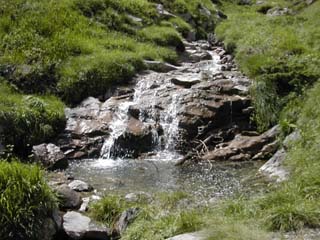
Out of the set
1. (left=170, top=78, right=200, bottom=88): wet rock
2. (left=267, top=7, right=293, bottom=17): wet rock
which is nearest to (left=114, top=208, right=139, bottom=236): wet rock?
(left=170, top=78, right=200, bottom=88): wet rock

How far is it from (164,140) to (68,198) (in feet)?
18.5

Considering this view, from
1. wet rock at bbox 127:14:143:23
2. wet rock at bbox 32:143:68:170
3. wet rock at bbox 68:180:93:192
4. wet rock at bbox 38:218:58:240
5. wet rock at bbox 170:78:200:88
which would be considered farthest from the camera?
wet rock at bbox 127:14:143:23

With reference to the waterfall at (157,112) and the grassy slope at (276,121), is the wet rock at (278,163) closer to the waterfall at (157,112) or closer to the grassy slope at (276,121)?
the grassy slope at (276,121)

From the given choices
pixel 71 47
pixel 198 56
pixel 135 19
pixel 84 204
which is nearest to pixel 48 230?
pixel 84 204

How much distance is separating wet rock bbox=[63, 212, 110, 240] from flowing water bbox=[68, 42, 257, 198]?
91.0 inches

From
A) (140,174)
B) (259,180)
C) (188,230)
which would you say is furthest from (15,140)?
(188,230)

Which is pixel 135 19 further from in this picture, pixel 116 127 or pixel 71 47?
pixel 116 127

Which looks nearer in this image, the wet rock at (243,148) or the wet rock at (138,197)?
the wet rock at (138,197)

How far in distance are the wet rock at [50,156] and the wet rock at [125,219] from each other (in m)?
4.67

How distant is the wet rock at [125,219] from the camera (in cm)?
877

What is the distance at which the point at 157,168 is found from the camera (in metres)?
13.4

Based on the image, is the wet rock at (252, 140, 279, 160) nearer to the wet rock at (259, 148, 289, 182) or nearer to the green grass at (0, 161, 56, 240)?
the wet rock at (259, 148, 289, 182)

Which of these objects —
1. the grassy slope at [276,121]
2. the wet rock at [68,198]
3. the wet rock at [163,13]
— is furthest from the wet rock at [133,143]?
the wet rock at [163,13]

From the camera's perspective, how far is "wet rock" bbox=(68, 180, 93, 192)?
11.2m
